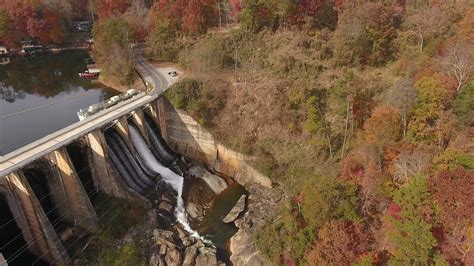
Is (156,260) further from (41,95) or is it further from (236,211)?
(41,95)

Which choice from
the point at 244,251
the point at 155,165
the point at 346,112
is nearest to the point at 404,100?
the point at 346,112

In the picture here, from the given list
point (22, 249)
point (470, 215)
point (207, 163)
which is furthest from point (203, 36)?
point (470, 215)

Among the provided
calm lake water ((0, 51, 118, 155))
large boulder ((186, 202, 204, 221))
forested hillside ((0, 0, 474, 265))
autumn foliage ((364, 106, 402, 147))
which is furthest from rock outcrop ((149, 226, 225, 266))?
calm lake water ((0, 51, 118, 155))

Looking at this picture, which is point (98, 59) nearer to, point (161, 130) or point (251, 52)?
point (161, 130)

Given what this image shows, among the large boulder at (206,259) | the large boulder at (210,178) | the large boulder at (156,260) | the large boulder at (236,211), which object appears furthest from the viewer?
the large boulder at (210,178)

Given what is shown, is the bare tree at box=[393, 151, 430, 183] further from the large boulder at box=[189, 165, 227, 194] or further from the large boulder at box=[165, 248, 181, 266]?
the large boulder at box=[165, 248, 181, 266]

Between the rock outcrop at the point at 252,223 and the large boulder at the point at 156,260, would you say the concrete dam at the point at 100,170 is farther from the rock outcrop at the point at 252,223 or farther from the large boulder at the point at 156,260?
the large boulder at the point at 156,260

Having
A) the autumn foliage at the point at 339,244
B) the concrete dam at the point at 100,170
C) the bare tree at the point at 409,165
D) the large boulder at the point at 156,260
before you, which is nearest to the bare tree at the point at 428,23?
the bare tree at the point at 409,165
